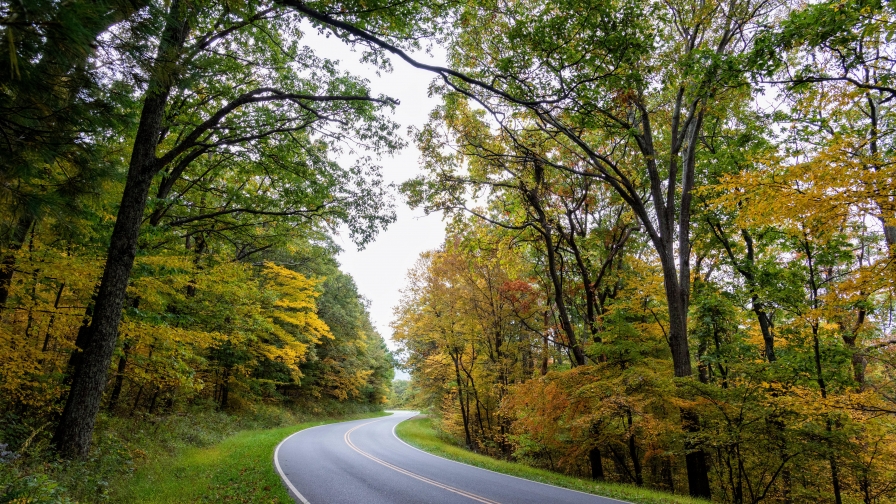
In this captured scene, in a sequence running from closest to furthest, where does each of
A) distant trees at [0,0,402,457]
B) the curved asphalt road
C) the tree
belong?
distant trees at [0,0,402,457], the tree, the curved asphalt road

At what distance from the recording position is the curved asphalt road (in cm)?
765

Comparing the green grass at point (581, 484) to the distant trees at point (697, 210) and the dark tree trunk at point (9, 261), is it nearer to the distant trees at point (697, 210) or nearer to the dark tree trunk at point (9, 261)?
the distant trees at point (697, 210)

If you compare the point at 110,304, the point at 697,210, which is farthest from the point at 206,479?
the point at 697,210

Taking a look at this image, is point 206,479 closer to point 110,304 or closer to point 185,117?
point 110,304

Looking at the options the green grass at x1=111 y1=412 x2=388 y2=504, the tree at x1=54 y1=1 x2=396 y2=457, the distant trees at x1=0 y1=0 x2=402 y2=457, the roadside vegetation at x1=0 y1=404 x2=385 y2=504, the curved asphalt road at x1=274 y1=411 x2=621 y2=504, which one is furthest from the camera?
the curved asphalt road at x1=274 y1=411 x2=621 y2=504

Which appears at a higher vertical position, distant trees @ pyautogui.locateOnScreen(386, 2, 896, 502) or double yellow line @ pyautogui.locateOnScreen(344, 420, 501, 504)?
distant trees @ pyautogui.locateOnScreen(386, 2, 896, 502)

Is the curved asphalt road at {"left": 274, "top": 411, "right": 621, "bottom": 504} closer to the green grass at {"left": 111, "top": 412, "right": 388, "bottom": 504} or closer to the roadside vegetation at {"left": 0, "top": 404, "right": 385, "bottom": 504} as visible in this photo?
the green grass at {"left": 111, "top": 412, "right": 388, "bottom": 504}

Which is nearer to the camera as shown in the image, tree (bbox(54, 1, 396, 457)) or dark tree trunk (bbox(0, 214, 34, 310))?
tree (bbox(54, 1, 396, 457))

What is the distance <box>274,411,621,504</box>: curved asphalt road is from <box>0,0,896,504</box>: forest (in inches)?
82.9

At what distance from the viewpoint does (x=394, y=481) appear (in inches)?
358

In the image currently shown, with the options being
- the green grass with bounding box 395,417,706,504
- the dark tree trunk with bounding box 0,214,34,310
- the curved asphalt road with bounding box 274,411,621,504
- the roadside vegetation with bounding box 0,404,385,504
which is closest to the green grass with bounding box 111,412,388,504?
the roadside vegetation with bounding box 0,404,385,504

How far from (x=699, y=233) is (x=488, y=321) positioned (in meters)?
9.32

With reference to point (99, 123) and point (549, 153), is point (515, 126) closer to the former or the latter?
point (549, 153)

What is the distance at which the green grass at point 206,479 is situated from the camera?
688 centimetres
